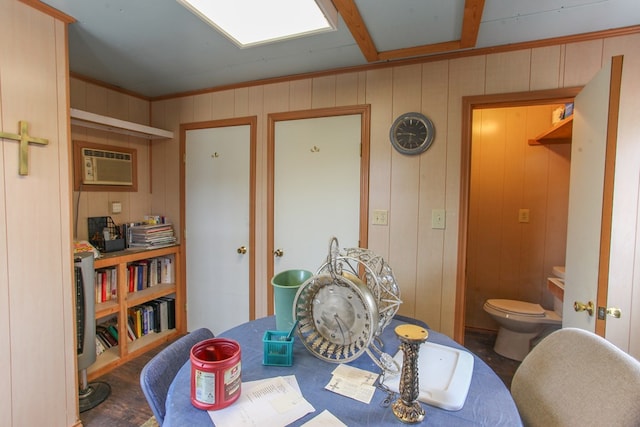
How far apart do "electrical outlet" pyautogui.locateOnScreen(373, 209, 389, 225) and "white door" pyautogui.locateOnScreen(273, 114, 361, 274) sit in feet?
0.41

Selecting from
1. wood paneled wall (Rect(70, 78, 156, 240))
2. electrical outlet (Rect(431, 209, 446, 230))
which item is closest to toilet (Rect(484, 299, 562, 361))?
electrical outlet (Rect(431, 209, 446, 230))

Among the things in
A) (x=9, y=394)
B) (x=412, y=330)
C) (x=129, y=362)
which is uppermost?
(x=412, y=330)

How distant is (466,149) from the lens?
196cm

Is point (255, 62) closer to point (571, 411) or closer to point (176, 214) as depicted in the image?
point (176, 214)

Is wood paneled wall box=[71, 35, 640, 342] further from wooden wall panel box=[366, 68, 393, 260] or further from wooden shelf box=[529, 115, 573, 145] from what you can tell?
wooden shelf box=[529, 115, 573, 145]

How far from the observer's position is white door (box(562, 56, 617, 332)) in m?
1.32

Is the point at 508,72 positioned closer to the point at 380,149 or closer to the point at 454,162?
the point at 454,162

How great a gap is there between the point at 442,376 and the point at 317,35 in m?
1.79

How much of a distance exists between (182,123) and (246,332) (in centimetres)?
223

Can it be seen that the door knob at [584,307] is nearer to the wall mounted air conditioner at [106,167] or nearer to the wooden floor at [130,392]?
the wooden floor at [130,392]

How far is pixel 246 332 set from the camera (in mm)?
1369

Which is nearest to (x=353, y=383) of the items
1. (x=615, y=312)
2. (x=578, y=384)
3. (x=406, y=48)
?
(x=578, y=384)

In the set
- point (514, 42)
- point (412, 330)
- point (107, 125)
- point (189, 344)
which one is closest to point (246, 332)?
point (189, 344)

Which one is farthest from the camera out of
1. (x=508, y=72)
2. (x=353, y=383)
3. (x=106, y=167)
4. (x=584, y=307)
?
(x=106, y=167)
